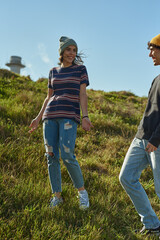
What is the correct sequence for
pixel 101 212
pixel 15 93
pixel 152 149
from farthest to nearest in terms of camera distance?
pixel 15 93 → pixel 101 212 → pixel 152 149

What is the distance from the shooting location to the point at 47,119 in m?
3.10

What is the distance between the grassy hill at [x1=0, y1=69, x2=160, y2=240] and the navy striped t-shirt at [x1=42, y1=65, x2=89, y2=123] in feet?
3.86

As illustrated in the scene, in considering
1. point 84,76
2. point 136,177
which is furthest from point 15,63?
point 136,177

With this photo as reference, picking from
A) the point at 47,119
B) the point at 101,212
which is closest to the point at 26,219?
the point at 101,212

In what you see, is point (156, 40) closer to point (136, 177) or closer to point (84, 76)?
point (84, 76)

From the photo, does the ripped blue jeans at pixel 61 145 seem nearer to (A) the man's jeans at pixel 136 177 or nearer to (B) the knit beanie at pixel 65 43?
(A) the man's jeans at pixel 136 177

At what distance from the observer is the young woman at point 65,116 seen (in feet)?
9.84

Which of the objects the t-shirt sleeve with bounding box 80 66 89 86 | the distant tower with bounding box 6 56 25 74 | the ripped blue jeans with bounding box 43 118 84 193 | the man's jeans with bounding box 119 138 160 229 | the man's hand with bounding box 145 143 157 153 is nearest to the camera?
the man's hand with bounding box 145 143 157 153

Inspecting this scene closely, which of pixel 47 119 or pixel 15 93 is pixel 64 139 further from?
pixel 15 93

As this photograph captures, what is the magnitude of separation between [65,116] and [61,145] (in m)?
0.39

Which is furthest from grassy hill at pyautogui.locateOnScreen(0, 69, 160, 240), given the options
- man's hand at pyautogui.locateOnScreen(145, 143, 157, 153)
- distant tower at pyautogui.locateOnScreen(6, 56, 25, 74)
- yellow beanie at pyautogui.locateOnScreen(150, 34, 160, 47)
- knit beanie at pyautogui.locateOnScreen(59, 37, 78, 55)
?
distant tower at pyautogui.locateOnScreen(6, 56, 25, 74)

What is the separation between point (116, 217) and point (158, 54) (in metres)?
2.24

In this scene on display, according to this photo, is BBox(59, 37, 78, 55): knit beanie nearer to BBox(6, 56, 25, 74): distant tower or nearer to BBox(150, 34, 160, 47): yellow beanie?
BBox(150, 34, 160, 47): yellow beanie

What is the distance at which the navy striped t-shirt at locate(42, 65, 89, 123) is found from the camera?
9.96 feet
